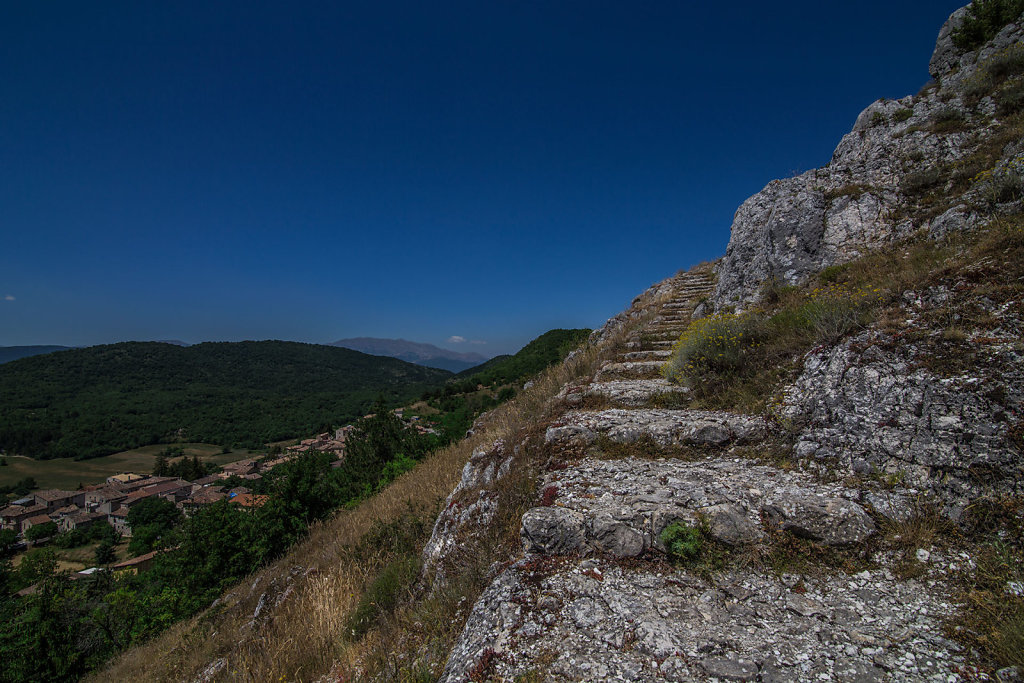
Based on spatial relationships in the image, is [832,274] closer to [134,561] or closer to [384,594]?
[384,594]

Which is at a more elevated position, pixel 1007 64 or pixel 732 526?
pixel 1007 64

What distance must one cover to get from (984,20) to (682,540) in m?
18.0

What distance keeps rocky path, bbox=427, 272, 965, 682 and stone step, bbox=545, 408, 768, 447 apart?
5.0 inches

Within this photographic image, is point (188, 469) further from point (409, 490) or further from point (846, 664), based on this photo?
point (846, 664)

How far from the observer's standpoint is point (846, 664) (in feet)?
6.99

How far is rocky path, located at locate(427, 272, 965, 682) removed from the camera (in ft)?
7.38

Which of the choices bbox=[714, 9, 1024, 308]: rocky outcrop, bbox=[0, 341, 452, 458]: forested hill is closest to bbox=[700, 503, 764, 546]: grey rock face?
bbox=[714, 9, 1024, 308]: rocky outcrop

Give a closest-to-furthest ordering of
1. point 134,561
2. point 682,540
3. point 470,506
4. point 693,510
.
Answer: point 682,540 < point 693,510 < point 470,506 < point 134,561

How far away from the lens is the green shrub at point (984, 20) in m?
10.4

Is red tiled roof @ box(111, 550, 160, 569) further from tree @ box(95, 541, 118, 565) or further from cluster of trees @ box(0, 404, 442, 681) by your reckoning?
cluster of trees @ box(0, 404, 442, 681)

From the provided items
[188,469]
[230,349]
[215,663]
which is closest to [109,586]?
[215,663]

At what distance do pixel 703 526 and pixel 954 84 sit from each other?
47.4 ft

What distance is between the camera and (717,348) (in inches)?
261

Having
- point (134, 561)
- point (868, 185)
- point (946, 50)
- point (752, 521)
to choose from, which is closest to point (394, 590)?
point (752, 521)
